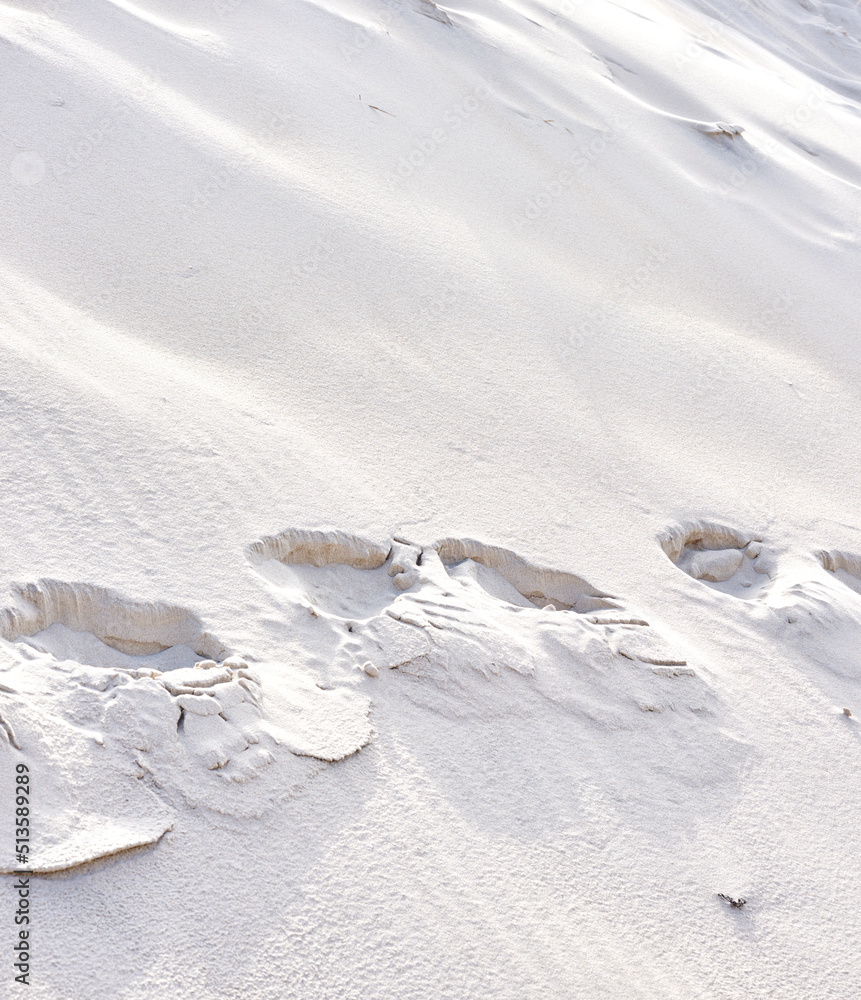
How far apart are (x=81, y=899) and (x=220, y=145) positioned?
2.65m

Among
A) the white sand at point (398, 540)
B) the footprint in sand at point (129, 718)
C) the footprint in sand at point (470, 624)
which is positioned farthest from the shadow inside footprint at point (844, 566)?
the footprint in sand at point (129, 718)

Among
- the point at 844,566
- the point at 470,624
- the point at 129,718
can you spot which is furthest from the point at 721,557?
the point at 129,718

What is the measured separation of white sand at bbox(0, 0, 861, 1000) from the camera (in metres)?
1.23

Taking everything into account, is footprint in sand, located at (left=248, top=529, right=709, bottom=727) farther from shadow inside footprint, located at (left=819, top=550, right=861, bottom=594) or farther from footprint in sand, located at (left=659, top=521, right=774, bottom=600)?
shadow inside footprint, located at (left=819, top=550, right=861, bottom=594)

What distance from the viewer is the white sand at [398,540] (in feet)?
4.05

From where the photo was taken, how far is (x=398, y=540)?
1.90 m

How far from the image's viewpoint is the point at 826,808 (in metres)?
1.60

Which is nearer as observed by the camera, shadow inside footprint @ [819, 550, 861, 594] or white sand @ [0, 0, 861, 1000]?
white sand @ [0, 0, 861, 1000]

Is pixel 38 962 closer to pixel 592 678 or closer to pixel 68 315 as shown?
pixel 592 678

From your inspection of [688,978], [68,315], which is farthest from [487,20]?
[688,978]

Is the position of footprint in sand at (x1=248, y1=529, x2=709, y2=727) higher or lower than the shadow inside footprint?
lower

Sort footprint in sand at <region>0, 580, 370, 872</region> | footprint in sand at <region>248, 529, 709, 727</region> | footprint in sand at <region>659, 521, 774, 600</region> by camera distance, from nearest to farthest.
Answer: footprint in sand at <region>0, 580, 370, 872</region>, footprint in sand at <region>248, 529, 709, 727</region>, footprint in sand at <region>659, 521, 774, 600</region>

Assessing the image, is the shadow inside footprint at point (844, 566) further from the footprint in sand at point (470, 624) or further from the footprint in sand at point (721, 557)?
the footprint in sand at point (470, 624)

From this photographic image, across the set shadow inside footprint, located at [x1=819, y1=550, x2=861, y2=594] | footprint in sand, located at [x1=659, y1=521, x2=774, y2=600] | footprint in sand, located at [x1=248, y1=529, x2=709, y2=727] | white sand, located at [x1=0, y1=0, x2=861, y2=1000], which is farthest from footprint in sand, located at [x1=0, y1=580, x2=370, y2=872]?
shadow inside footprint, located at [x1=819, y1=550, x2=861, y2=594]
